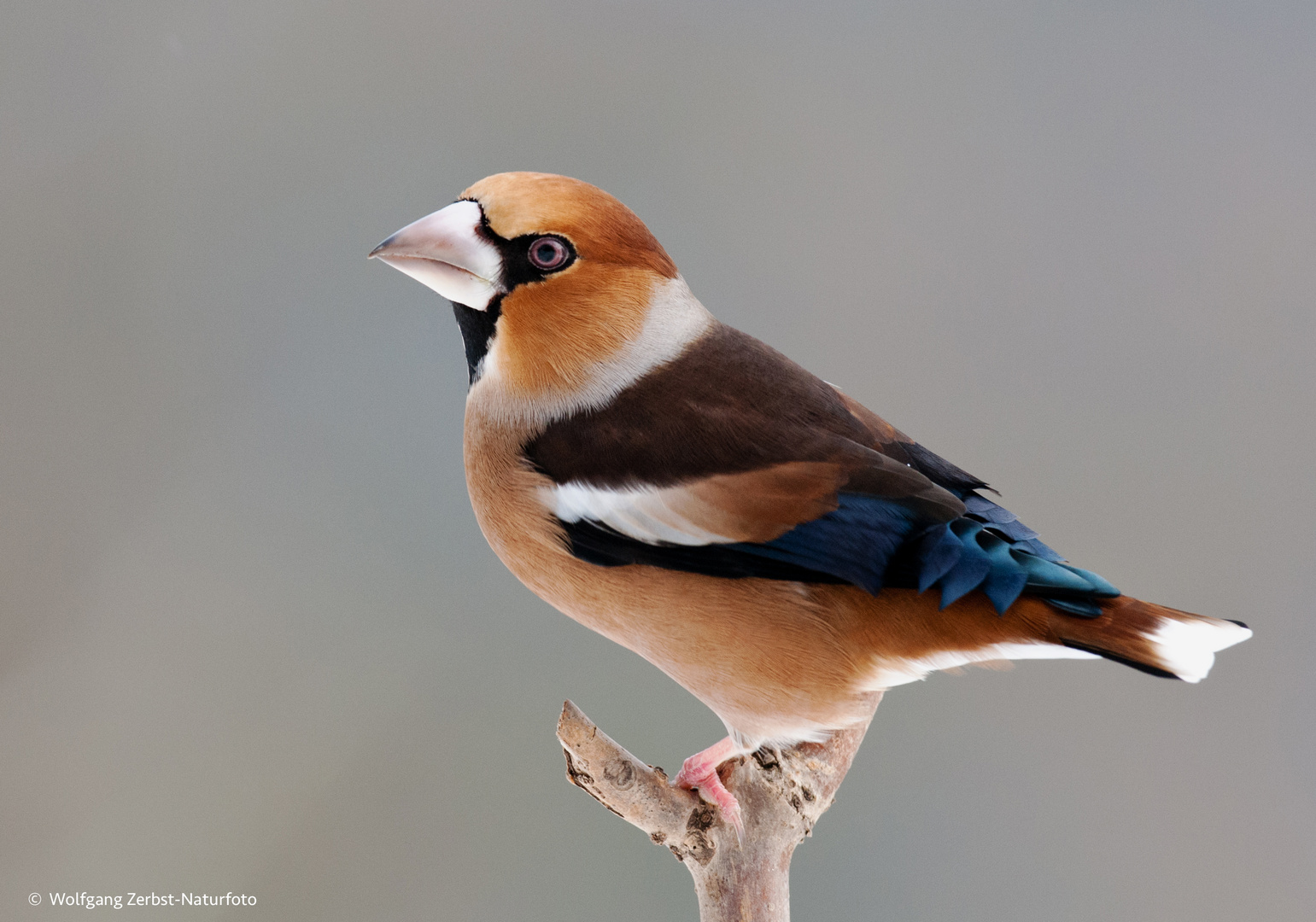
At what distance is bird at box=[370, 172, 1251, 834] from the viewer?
1.49m

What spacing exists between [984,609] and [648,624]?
500 mm

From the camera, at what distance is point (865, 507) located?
152 centimetres

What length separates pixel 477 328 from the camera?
5.63 ft

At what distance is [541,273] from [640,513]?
40 centimetres

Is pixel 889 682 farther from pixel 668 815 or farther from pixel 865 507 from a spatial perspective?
pixel 668 815

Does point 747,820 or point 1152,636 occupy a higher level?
point 1152,636

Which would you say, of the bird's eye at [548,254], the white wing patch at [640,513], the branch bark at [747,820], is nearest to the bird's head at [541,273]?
the bird's eye at [548,254]

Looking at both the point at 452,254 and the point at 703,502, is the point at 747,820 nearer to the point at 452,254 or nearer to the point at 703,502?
Result: the point at 703,502

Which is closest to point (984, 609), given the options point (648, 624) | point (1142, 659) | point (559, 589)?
point (1142, 659)

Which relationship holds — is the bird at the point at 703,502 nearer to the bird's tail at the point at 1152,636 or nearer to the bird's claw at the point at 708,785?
the bird's tail at the point at 1152,636

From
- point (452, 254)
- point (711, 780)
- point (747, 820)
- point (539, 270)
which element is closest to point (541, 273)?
point (539, 270)

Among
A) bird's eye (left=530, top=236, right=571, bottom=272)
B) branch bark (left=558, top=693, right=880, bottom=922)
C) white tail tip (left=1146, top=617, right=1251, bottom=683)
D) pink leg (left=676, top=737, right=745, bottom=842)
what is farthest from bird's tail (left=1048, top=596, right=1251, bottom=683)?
bird's eye (left=530, top=236, right=571, bottom=272)

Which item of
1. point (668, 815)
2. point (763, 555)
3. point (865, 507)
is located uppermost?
point (865, 507)

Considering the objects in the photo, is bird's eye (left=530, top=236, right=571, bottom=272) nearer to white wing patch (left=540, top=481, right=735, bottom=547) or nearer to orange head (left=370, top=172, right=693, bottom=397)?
orange head (left=370, top=172, right=693, bottom=397)
